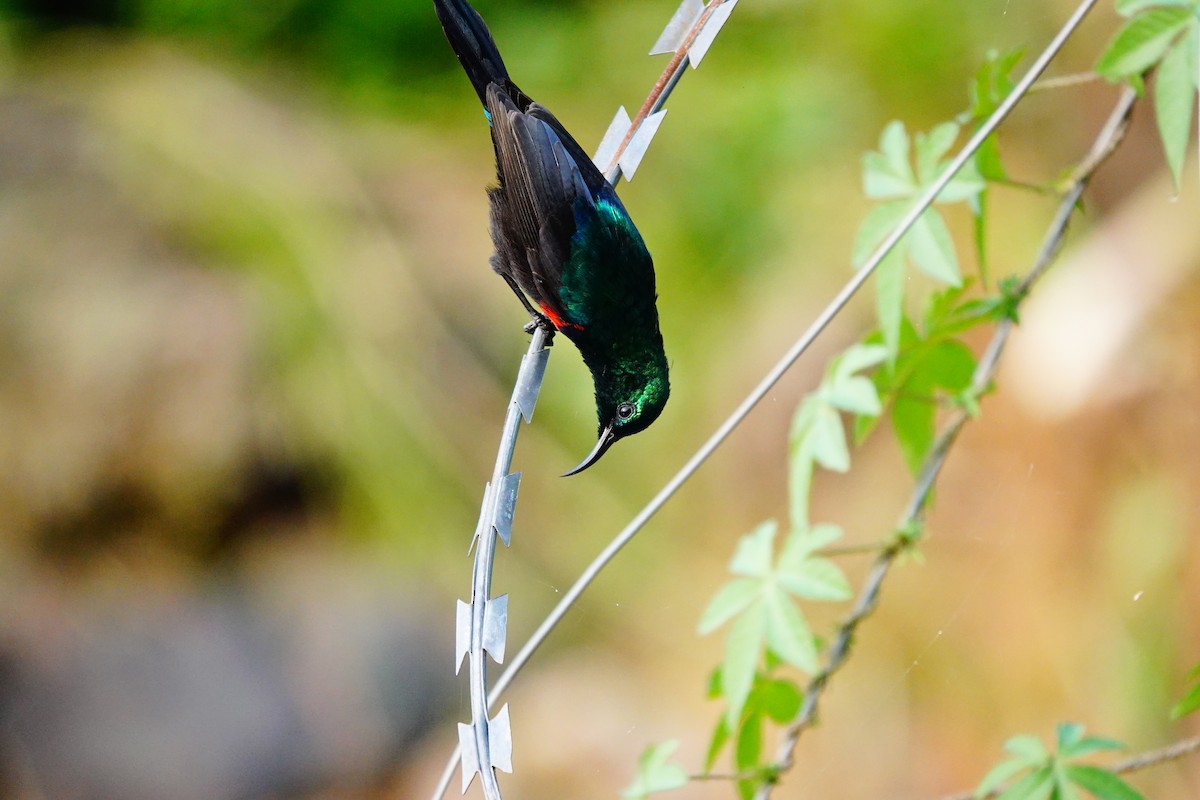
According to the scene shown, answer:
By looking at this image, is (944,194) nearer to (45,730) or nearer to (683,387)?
(683,387)

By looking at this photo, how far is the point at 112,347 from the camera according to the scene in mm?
3482

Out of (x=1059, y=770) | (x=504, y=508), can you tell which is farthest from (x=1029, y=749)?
(x=504, y=508)

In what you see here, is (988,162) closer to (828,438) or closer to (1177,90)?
(1177,90)

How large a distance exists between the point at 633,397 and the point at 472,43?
1.27ft

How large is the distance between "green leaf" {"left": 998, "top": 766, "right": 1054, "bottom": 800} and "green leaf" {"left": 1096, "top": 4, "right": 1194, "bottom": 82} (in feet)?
2.26

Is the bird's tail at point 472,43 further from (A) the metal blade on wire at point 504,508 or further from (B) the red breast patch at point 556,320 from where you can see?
(A) the metal blade on wire at point 504,508

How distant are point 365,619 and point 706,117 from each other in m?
2.08

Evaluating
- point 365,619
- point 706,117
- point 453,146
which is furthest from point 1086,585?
point 453,146

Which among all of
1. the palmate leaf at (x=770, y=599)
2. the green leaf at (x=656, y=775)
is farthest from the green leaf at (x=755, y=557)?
the green leaf at (x=656, y=775)

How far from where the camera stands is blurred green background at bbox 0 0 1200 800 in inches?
99.4

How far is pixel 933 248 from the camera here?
1.05 meters

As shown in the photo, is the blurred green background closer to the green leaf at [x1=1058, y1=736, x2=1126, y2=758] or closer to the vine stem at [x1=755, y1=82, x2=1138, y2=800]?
the vine stem at [x1=755, y1=82, x2=1138, y2=800]

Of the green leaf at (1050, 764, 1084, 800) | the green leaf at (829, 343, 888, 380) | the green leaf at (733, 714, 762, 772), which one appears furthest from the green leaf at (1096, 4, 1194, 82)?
the green leaf at (733, 714, 762, 772)

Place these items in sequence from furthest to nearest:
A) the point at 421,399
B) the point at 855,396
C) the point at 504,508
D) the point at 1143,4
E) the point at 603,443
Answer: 1. the point at 421,399
2. the point at 855,396
3. the point at 1143,4
4. the point at 603,443
5. the point at 504,508
